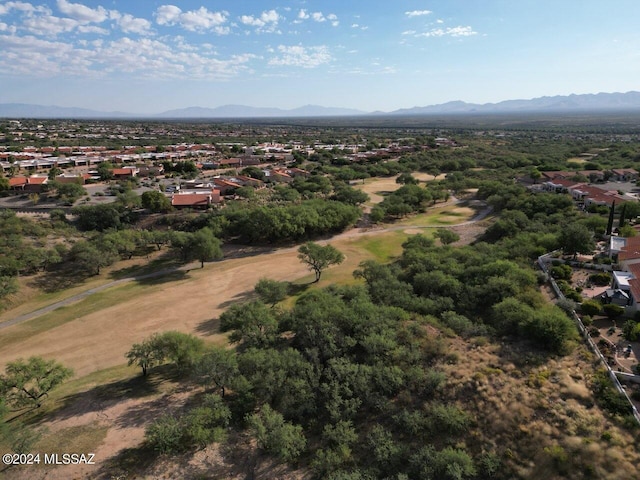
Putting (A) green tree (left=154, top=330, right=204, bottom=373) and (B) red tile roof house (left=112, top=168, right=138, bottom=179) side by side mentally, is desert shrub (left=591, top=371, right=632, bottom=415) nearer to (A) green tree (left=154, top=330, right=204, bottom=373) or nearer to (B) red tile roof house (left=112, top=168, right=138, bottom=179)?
(A) green tree (left=154, top=330, right=204, bottom=373)

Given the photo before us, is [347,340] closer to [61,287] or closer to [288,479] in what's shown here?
[288,479]

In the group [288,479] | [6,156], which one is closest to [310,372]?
[288,479]

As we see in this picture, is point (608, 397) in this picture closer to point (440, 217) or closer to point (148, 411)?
point (148, 411)

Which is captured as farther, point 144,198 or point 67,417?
point 144,198

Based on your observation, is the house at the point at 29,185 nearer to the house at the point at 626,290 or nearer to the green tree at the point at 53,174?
the green tree at the point at 53,174

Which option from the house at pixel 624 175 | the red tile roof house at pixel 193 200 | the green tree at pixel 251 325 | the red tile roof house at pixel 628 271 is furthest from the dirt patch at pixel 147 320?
the house at pixel 624 175

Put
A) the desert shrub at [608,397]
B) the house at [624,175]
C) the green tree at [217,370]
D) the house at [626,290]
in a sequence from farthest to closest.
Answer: the house at [624,175] → the house at [626,290] → the green tree at [217,370] → the desert shrub at [608,397]

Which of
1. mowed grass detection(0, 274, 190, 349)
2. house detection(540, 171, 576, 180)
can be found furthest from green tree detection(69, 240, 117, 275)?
house detection(540, 171, 576, 180)
